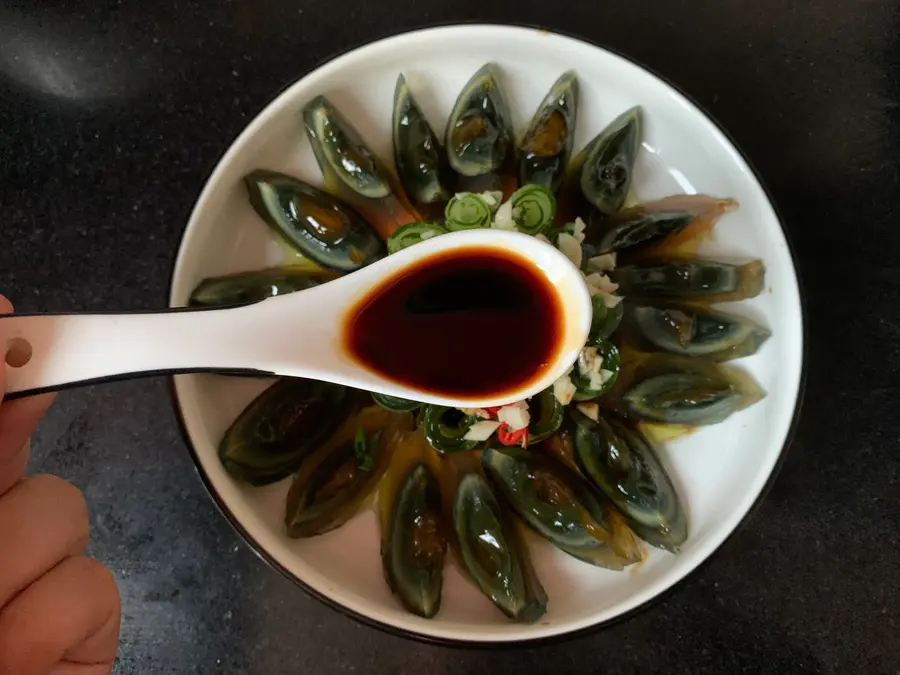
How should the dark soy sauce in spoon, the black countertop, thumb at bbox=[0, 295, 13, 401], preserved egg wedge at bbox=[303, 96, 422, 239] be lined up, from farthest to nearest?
1. the black countertop
2. preserved egg wedge at bbox=[303, 96, 422, 239]
3. the dark soy sauce in spoon
4. thumb at bbox=[0, 295, 13, 401]

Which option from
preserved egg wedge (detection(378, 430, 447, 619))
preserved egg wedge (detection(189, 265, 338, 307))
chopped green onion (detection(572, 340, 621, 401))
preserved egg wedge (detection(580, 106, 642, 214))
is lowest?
preserved egg wedge (detection(378, 430, 447, 619))

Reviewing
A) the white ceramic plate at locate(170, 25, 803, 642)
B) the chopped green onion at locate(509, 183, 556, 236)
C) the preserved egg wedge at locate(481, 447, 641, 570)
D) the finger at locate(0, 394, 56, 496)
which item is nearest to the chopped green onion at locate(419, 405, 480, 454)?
the preserved egg wedge at locate(481, 447, 641, 570)

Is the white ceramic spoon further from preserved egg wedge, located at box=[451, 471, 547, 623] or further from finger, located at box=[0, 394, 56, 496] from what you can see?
preserved egg wedge, located at box=[451, 471, 547, 623]

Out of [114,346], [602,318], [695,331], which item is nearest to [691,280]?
[695,331]

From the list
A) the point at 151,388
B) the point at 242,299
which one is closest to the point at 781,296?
the point at 242,299

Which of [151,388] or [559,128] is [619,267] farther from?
[151,388]
